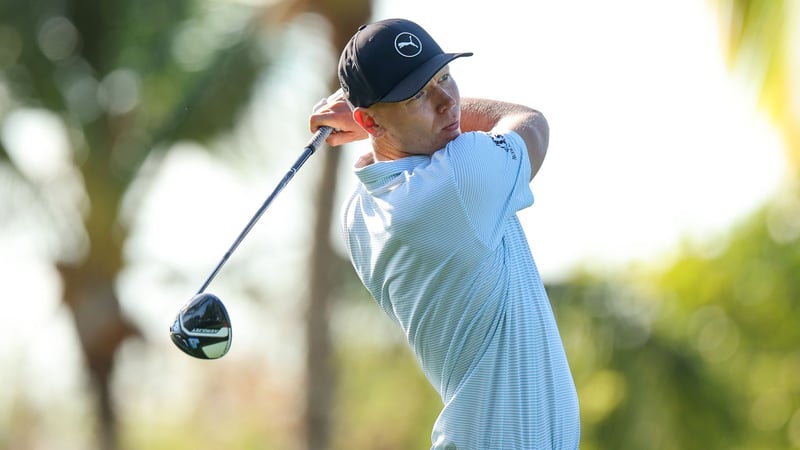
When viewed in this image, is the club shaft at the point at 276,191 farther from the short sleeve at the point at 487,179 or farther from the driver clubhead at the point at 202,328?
the short sleeve at the point at 487,179

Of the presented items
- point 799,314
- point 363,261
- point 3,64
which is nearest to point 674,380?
point 799,314

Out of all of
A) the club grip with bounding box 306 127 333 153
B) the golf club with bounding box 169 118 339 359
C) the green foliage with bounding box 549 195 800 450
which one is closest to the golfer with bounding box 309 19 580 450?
the club grip with bounding box 306 127 333 153

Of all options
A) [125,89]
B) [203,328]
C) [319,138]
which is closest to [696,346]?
[125,89]

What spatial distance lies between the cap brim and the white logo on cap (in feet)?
0.17

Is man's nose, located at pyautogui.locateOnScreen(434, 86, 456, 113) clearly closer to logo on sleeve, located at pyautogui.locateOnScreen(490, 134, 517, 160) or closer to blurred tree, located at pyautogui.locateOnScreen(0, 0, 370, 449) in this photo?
logo on sleeve, located at pyautogui.locateOnScreen(490, 134, 517, 160)

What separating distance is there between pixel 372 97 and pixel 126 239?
40.2 feet

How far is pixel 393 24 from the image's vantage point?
163 inches

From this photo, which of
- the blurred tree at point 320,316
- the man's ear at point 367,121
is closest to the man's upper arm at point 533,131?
the man's ear at point 367,121

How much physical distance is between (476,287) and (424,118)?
0.52m

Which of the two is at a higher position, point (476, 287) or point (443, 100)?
point (443, 100)

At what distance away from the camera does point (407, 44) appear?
406 cm

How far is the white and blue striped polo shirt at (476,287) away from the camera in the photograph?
3.90 m

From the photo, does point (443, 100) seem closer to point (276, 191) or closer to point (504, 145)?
point (504, 145)

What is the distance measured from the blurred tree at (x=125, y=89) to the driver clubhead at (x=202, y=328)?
419 inches
